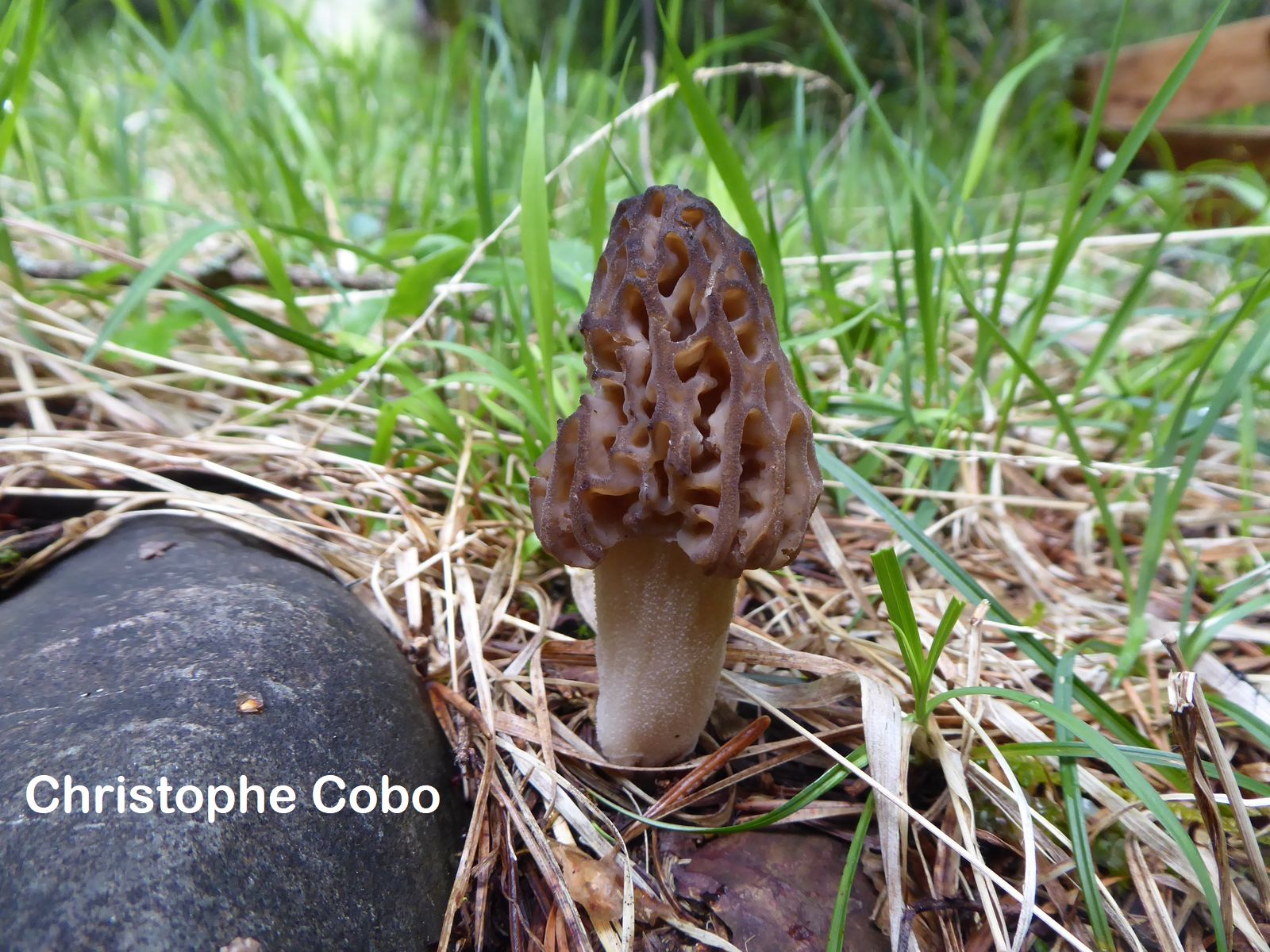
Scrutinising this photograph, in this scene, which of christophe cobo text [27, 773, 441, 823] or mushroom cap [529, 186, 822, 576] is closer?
christophe cobo text [27, 773, 441, 823]

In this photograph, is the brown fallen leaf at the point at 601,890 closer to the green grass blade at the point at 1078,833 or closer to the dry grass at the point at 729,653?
the dry grass at the point at 729,653

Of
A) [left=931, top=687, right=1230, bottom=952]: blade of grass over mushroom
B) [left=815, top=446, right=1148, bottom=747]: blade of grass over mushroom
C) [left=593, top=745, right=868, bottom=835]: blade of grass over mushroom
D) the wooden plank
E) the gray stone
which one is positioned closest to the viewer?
the gray stone

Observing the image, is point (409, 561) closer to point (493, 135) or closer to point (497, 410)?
point (497, 410)

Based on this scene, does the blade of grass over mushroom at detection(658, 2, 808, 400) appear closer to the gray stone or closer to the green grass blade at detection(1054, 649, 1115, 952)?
the green grass blade at detection(1054, 649, 1115, 952)

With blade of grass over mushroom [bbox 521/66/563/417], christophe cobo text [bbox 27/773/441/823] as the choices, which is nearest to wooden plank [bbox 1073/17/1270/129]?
blade of grass over mushroom [bbox 521/66/563/417]

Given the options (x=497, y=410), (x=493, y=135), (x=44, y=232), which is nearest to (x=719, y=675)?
(x=497, y=410)

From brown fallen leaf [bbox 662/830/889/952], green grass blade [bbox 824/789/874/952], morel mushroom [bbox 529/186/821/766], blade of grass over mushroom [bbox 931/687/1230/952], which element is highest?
morel mushroom [bbox 529/186/821/766]

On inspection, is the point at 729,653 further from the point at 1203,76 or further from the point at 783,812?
the point at 1203,76
